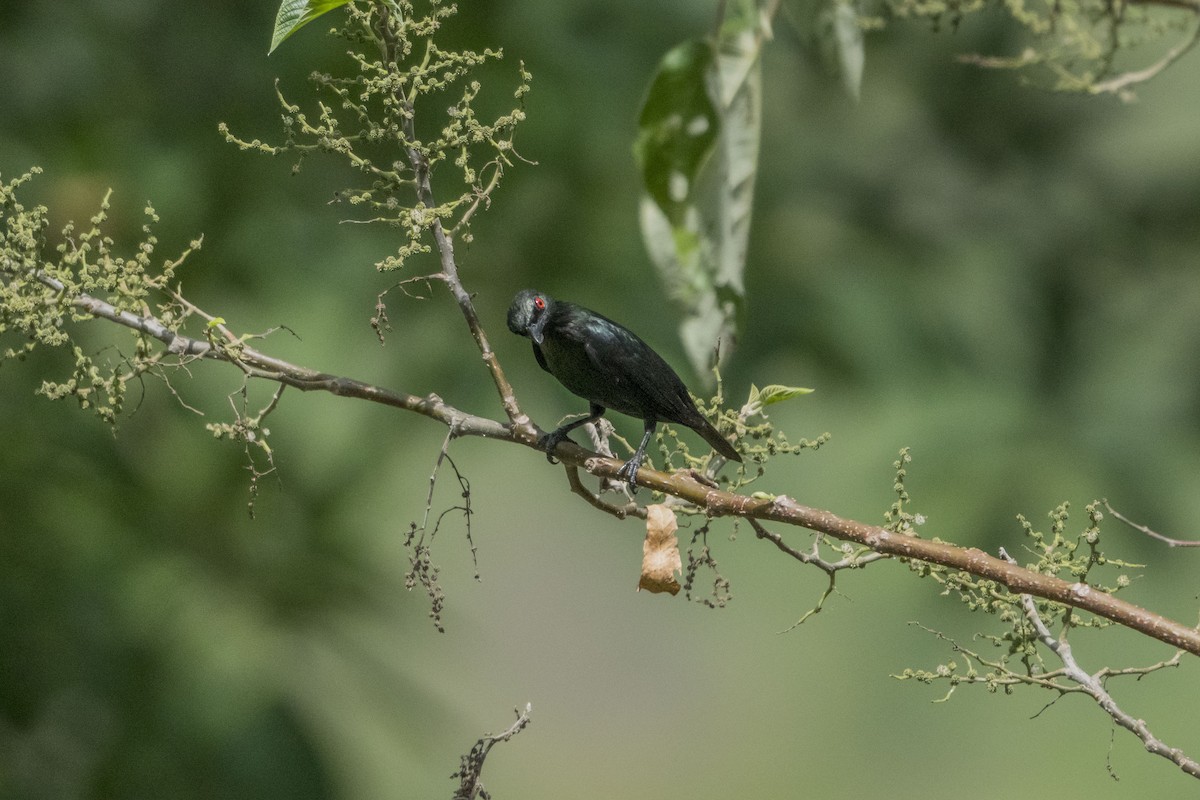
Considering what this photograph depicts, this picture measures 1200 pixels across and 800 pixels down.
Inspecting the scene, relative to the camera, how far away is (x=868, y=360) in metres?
1.68

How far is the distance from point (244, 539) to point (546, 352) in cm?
110

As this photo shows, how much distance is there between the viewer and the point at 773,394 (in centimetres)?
58

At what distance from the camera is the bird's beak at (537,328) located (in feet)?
2.23

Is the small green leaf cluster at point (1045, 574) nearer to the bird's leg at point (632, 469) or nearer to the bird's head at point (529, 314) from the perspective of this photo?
the bird's leg at point (632, 469)

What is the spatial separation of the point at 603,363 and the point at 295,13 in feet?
0.90

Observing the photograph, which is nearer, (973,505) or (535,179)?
(535,179)

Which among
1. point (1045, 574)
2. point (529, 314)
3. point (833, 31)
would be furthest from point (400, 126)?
point (1045, 574)

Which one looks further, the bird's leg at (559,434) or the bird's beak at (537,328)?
the bird's beak at (537,328)

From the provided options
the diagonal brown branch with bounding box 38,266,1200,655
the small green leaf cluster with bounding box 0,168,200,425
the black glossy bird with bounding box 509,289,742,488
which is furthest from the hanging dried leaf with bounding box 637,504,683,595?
the small green leaf cluster with bounding box 0,168,200,425

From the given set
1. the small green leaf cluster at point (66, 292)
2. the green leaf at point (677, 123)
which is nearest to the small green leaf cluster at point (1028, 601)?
the green leaf at point (677, 123)

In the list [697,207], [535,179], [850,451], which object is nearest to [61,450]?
[535,179]

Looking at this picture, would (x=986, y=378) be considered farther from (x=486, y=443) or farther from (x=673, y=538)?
(x=673, y=538)

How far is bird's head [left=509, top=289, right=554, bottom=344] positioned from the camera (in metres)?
0.67

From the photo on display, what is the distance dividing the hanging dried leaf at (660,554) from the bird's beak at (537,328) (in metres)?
0.18
